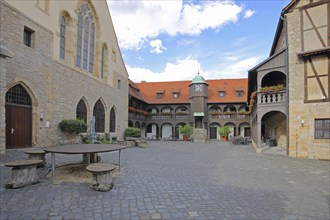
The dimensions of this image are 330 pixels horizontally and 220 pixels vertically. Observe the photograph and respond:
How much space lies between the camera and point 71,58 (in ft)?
49.1

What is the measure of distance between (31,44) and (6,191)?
9490 millimetres

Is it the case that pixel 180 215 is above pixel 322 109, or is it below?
below

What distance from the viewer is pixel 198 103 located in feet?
104

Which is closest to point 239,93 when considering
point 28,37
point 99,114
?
point 99,114

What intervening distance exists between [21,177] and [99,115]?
14.5 m

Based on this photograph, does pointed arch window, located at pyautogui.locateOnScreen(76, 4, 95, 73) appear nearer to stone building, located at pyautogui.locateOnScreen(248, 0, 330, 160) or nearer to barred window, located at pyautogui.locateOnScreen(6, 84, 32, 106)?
barred window, located at pyautogui.locateOnScreen(6, 84, 32, 106)

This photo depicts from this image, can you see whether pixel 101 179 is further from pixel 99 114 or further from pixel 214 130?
pixel 214 130

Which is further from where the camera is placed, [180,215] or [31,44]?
[31,44]

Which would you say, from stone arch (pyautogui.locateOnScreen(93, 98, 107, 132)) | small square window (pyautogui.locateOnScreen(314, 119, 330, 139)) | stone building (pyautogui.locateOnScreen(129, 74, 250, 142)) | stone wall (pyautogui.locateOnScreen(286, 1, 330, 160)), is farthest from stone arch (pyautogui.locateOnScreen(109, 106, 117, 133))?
small square window (pyautogui.locateOnScreen(314, 119, 330, 139))

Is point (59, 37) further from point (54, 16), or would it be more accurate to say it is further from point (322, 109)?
point (322, 109)

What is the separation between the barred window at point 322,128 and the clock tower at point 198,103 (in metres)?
19.3

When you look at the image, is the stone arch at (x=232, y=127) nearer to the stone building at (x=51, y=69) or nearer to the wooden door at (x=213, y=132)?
the wooden door at (x=213, y=132)

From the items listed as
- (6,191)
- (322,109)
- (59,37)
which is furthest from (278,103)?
(59,37)

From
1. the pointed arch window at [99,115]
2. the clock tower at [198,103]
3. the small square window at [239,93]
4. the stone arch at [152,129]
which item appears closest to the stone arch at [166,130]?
the stone arch at [152,129]
